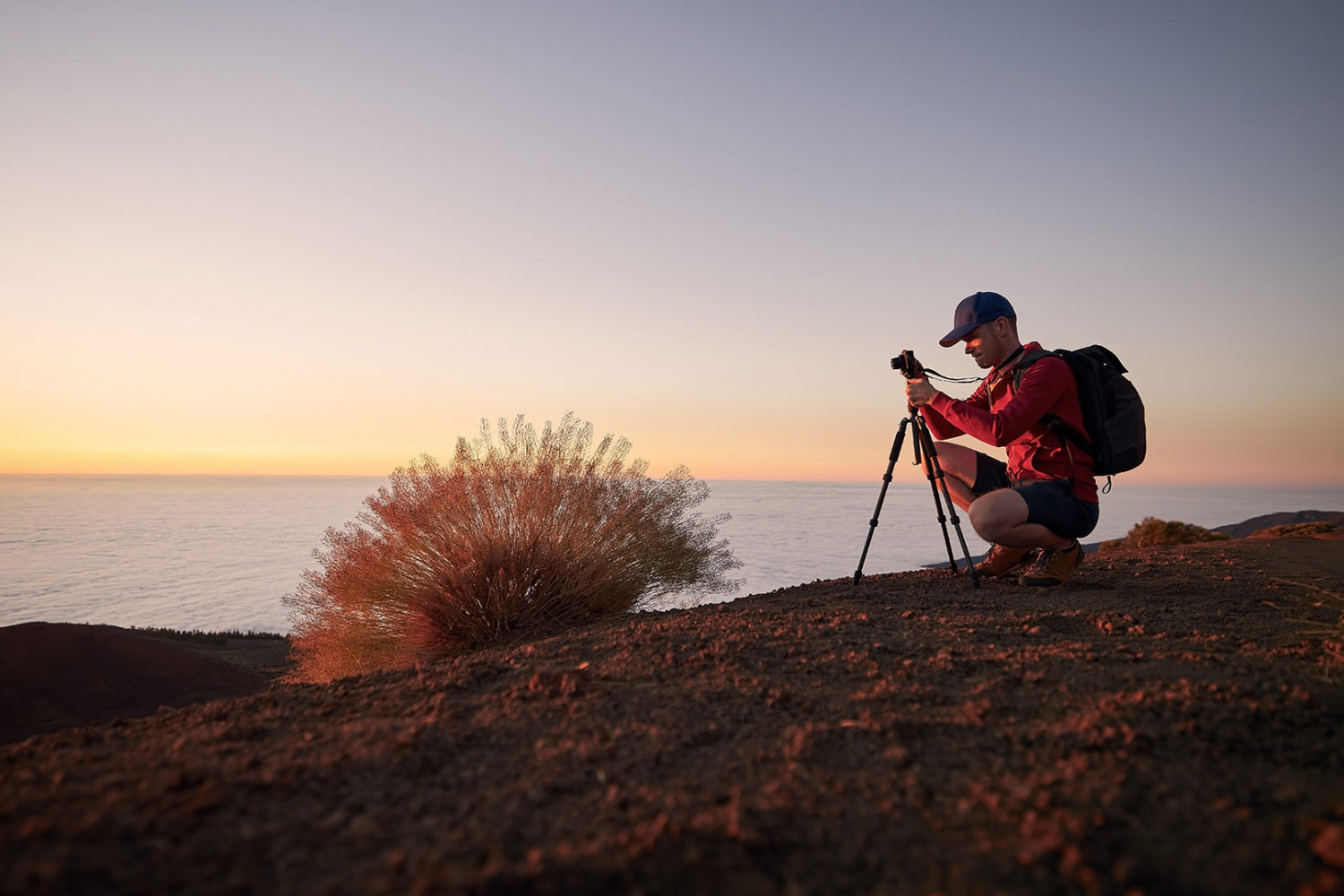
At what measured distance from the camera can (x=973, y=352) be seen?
468cm

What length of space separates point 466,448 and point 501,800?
14.8 ft

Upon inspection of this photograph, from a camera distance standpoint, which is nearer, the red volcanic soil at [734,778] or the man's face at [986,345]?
the red volcanic soil at [734,778]

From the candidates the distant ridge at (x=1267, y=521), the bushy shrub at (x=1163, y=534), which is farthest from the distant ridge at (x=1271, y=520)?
the bushy shrub at (x=1163, y=534)

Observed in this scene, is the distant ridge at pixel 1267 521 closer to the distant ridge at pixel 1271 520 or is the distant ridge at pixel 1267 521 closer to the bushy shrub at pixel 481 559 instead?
the distant ridge at pixel 1271 520

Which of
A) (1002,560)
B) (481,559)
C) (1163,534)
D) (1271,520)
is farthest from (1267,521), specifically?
(481,559)

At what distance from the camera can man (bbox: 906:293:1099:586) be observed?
418cm

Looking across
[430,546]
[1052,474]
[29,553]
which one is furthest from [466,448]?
[29,553]

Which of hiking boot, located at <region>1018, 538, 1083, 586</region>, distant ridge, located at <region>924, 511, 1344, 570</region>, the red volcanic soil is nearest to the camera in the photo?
hiking boot, located at <region>1018, 538, 1083, 586</region>

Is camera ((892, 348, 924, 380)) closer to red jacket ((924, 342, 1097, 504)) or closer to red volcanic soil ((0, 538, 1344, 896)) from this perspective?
red jacket ((924, 342, 1097, 504))

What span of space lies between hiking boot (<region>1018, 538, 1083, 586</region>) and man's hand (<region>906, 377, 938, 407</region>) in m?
1.37

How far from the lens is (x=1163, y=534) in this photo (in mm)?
9258

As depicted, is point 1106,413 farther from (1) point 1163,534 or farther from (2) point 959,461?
(1) point 1163,534

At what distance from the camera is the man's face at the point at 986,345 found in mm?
4551

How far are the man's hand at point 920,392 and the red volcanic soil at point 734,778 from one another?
1.84 meters
